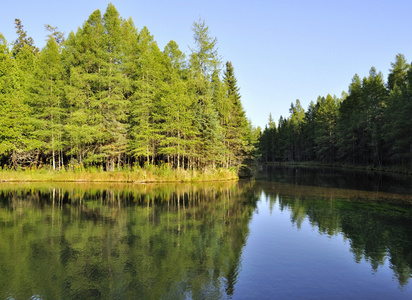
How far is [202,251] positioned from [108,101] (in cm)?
2509

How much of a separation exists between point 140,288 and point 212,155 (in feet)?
87.6

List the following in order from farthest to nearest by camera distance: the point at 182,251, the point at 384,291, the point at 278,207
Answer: the point at 278,207 < the point at 182,251 < the point at 384,291

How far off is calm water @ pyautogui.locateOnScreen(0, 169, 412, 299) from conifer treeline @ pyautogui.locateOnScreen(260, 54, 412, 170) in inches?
1383

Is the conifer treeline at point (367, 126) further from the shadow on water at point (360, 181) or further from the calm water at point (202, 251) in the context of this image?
the calm water at point (202, 251)

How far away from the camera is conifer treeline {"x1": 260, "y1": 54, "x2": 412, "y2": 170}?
44.6m

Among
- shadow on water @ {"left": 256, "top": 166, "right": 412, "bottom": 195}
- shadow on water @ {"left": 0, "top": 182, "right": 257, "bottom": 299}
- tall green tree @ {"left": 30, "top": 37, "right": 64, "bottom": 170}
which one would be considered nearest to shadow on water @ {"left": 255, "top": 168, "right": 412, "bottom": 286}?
shadow on water @ {"left": 0, "top": 182, "right": 257, "bottom": 299}

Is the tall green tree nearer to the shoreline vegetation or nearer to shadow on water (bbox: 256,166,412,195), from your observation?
the shoreline vegetation

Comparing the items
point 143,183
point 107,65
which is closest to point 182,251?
point 143,183

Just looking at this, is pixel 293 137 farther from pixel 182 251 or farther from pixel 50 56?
pixel 182 251

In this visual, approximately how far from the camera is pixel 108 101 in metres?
30.0

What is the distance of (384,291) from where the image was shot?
638cm

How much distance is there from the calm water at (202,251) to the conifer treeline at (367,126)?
3514cm

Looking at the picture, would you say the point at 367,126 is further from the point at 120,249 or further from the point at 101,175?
the point at 120,249

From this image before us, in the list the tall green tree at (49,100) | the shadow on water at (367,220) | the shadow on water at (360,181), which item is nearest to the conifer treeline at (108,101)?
the tall green tree at (49,100)
